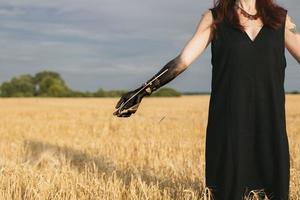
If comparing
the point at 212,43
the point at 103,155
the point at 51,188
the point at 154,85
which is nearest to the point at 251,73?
the point at 212,43

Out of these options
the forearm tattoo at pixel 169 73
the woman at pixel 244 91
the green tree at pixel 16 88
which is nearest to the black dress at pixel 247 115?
the woman at pixel 244 91

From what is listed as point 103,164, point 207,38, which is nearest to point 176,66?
point 207,38

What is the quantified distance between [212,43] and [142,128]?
1036 cm

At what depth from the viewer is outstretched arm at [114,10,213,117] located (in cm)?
396

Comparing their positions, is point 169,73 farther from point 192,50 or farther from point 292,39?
point 292,39

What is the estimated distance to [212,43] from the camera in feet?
12.9

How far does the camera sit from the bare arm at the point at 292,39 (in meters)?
3.94

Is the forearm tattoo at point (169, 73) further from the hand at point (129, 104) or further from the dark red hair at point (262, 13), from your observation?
the dark red hair at point (262, 13)

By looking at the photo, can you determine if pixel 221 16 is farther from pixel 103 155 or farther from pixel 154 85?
pixel 103 155

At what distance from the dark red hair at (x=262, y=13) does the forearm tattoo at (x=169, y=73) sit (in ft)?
1.22

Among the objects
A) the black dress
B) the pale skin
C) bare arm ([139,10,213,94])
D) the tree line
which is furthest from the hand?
the tree line

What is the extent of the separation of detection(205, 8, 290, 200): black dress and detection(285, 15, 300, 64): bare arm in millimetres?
63

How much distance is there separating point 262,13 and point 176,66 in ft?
2.27

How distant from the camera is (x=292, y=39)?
12.9 ft
